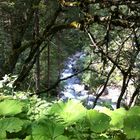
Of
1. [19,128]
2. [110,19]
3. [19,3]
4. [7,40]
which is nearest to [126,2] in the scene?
[110,19]

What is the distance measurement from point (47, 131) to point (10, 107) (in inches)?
9.5

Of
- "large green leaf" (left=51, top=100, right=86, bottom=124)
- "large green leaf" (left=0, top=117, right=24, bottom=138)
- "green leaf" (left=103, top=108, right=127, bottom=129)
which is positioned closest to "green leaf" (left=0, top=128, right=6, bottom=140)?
"large green leaf" (left=0, top=117, right=24, bottom=138)

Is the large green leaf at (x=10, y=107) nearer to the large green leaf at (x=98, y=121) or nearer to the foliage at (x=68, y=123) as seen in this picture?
the foliage at (x=68, y=123)

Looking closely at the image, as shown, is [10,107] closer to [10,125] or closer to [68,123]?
[10,125]

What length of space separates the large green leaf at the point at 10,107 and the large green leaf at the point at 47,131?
5.8 inches

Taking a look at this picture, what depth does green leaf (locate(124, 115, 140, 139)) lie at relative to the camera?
1.41 meters

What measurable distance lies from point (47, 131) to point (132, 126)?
34 centimetres

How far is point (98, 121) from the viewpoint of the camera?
147cm

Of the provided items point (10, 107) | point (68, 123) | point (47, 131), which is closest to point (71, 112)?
point (68, 123)

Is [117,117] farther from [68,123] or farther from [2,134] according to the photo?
[2,134]

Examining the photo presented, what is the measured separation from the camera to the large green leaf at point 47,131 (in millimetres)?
1367

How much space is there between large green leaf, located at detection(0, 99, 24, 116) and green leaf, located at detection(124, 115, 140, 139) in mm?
453

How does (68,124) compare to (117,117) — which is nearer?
(68,124)

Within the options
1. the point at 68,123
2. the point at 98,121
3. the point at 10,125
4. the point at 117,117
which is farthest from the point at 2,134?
the point at 117,117
